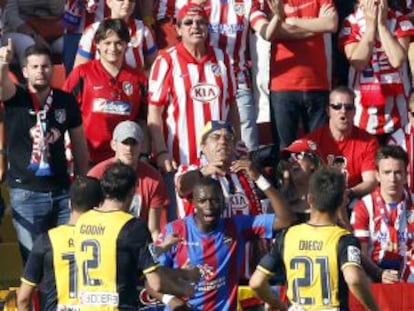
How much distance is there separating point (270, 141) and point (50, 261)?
4251 millimetres

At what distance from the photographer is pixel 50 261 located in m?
12.2

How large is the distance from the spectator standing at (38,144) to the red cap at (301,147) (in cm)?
176

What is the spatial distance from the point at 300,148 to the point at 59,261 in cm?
315

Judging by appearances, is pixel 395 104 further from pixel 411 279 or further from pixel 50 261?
pixel 50 261

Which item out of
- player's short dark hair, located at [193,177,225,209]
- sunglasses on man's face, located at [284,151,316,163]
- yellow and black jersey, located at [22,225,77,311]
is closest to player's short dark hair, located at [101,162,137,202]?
yellow and black jersey, located at [22,225,77,311]

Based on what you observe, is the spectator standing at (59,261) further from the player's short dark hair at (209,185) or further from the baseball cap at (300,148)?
the baseball cap at (300,148)

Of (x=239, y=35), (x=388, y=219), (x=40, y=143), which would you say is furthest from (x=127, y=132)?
(x=388, y=219)

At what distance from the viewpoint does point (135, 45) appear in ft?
50.8

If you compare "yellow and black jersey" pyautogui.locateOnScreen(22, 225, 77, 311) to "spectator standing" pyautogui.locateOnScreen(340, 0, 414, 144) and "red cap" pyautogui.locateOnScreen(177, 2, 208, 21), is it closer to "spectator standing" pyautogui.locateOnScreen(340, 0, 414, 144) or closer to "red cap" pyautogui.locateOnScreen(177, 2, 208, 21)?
"red cap" pyautogui.locateOnScreen(177, 2, 208, 21)

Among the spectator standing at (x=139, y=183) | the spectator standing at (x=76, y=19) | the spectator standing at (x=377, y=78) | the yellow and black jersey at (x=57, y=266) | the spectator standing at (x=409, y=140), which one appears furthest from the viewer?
the spectator standing at (x=76, y=19)

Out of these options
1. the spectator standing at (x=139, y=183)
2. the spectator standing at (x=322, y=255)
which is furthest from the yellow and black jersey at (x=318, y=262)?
the spectator standing at (x=139, y=183)

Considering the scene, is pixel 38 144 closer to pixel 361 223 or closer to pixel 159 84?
pixel 159 84

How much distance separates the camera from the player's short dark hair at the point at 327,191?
38.3 feet

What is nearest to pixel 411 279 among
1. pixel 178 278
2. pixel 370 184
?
pixel 370 184
